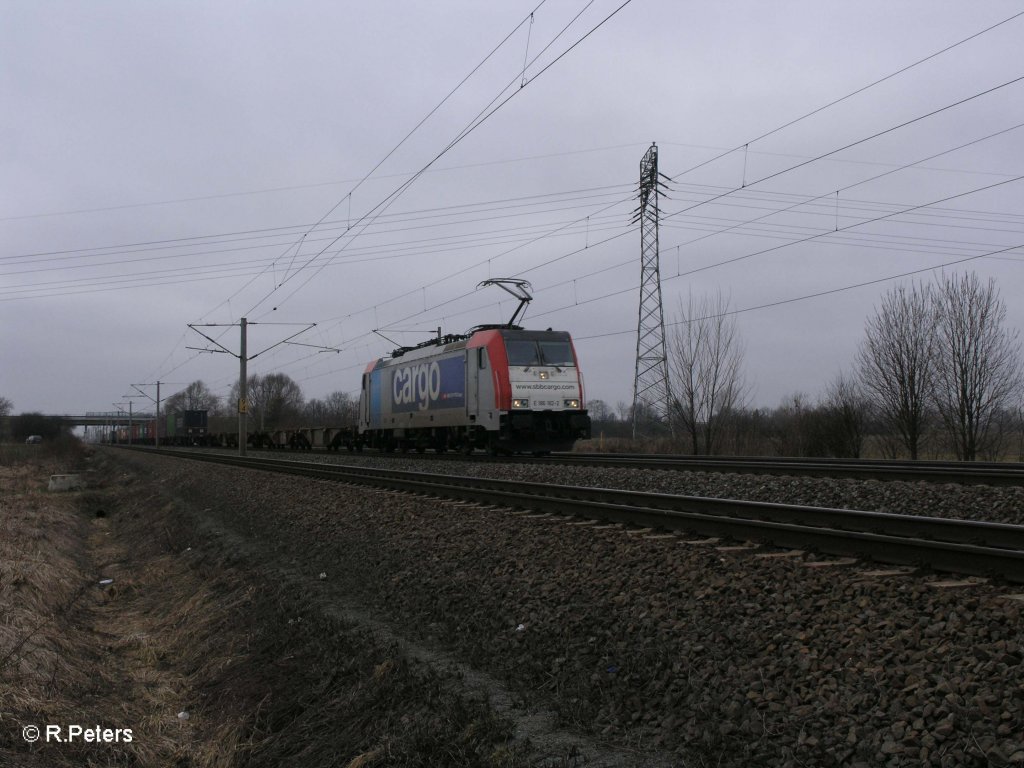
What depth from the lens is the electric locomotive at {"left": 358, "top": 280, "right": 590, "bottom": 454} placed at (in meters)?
21.0

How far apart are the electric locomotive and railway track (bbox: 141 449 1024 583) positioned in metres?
8.87

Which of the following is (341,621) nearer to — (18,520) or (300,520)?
(300,520)

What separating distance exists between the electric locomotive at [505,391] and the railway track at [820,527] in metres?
8.87

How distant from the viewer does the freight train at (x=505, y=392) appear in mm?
20969

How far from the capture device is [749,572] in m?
6.12

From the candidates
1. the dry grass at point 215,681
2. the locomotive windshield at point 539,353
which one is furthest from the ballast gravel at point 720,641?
the locomotive windshield at point 539,353

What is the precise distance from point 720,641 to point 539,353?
1672 cm

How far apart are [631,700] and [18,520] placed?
17.0 m

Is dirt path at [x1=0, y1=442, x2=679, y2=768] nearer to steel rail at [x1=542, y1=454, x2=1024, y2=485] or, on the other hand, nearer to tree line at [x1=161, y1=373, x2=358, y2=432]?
steel rail at [x1=542, y1=454, x2=1024, y2=485]

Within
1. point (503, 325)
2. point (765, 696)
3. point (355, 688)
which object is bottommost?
point (355, 688)

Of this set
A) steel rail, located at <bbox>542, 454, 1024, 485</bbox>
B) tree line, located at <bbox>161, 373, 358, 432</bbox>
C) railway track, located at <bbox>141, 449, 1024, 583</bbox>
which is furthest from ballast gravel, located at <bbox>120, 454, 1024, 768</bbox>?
tree line, located at <bbox>161, 373, 358, 432</bbox>

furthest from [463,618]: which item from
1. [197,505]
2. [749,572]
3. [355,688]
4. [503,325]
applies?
[503,325]

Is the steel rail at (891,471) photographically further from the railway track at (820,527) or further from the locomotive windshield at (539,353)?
the locomotive windshield at (539,353)

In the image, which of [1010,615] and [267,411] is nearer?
[1010,615]
